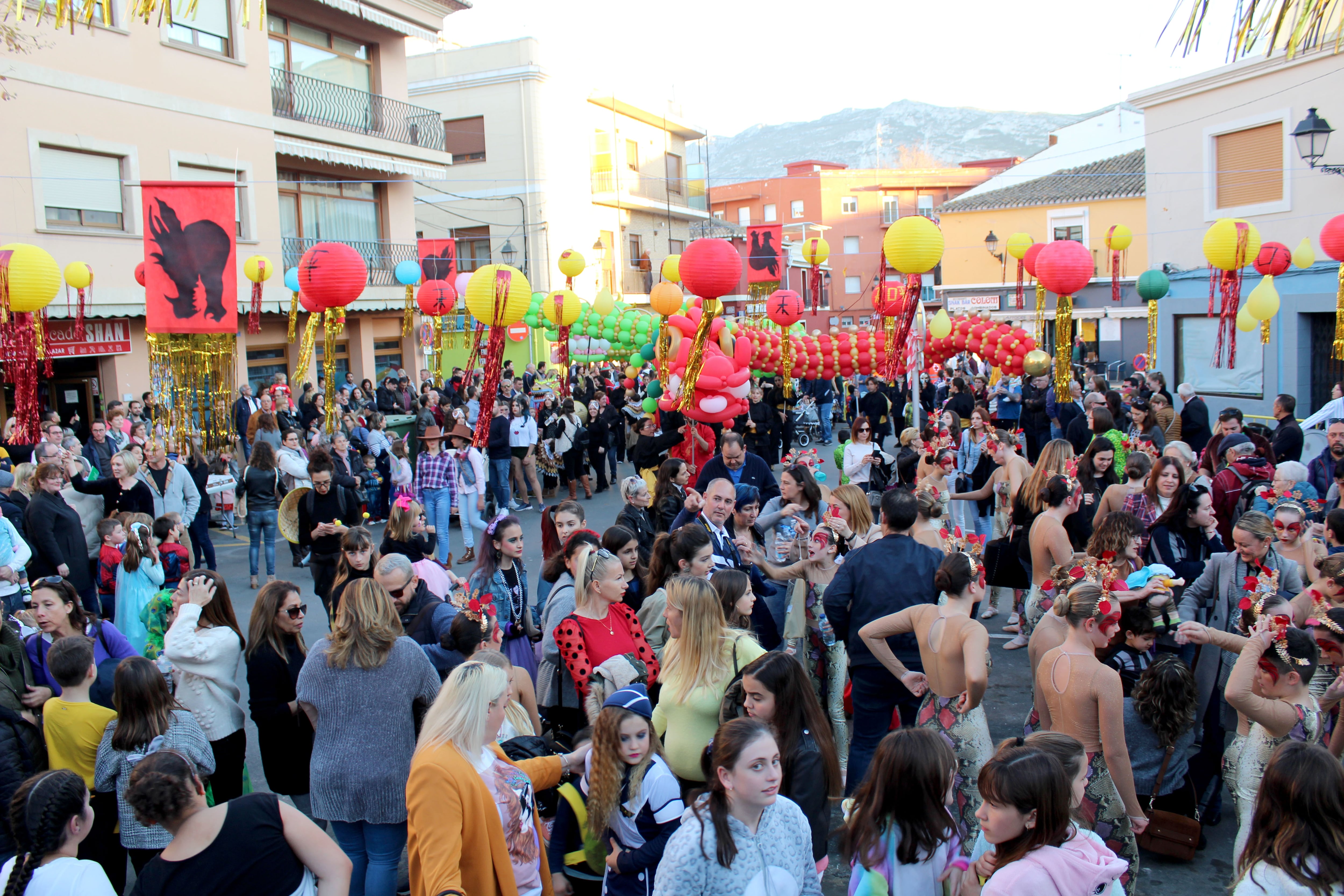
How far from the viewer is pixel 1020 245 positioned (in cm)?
1670

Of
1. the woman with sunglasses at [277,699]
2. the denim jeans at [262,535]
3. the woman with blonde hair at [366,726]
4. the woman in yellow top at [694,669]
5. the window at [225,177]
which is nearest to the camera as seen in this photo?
the woman with blonde hair at [366,726]

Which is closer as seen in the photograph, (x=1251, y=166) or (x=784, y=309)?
(x=784, y=309)

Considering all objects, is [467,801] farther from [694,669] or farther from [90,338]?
[90,338]

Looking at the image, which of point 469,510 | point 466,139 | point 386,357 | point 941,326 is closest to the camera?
point 469,510

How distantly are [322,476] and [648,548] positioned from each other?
272 cm

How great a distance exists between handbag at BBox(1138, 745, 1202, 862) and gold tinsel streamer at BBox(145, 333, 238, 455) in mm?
10728

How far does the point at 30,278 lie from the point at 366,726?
826 centimetres

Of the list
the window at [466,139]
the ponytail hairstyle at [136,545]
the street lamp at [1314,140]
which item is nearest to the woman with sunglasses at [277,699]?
the ponytail hairstyle at [136,545]

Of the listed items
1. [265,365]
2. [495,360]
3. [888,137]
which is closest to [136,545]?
[495,360]

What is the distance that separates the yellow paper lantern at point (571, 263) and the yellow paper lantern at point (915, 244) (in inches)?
323

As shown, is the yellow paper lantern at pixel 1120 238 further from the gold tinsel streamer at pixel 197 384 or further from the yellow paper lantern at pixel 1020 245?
the gold tinsel streamer at pixel 197 384

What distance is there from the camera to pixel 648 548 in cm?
634

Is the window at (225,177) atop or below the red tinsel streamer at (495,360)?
atop

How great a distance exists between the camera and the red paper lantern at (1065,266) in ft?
37.0
